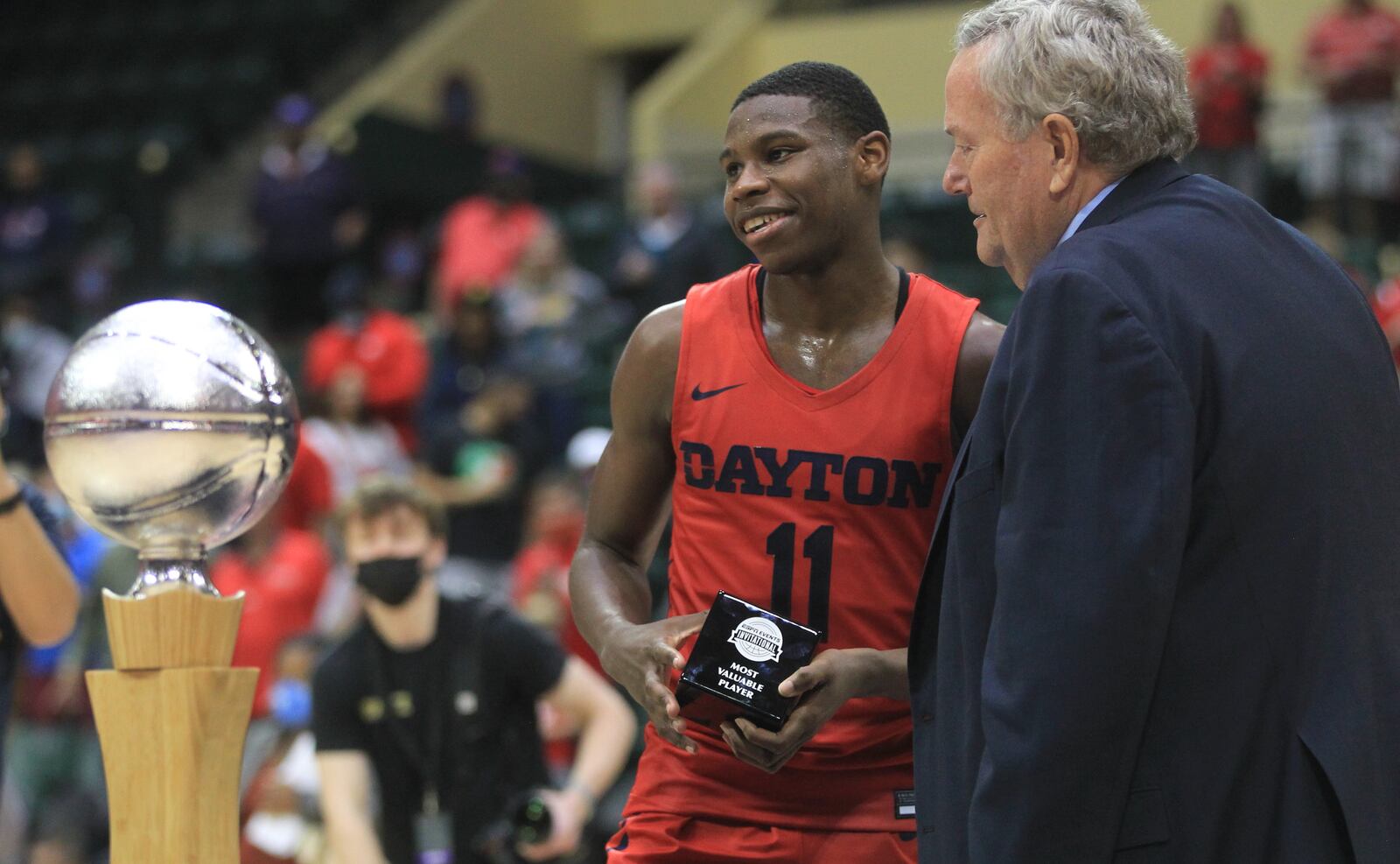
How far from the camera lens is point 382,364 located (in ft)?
36.1

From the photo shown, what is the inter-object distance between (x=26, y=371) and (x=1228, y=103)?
781cm

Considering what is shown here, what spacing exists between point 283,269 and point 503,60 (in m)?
5.86

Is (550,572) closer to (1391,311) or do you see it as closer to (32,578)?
(1391,311)

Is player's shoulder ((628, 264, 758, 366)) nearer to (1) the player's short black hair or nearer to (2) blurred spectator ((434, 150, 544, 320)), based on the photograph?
(1) the player's short black hair

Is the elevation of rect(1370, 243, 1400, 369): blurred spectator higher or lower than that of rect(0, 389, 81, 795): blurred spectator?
higher

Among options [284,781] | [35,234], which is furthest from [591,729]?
[35,234]

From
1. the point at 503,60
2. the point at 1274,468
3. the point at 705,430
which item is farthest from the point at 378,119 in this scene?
the point at 1274,468

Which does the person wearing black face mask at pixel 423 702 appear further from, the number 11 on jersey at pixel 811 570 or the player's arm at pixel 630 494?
the number 11 on jersey at pixel 811 570

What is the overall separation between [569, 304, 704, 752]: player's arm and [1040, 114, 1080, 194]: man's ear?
975 mm

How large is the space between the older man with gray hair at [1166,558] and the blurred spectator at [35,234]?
42.7 feet

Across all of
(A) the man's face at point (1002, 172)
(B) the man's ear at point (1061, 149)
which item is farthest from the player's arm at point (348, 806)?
(B) the man's ear at point (1061, 149)

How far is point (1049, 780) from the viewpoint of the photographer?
220 cm

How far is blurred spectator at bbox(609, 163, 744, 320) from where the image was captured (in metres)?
10.7

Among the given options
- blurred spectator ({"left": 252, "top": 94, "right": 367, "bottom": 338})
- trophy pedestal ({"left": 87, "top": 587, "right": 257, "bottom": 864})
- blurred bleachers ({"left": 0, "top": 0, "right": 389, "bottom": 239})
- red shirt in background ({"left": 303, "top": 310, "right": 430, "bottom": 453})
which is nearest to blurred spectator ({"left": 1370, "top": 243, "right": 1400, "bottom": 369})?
trophy pedestal ({"left": 87, "top": 587, "right": 257, "bottom": 864})
